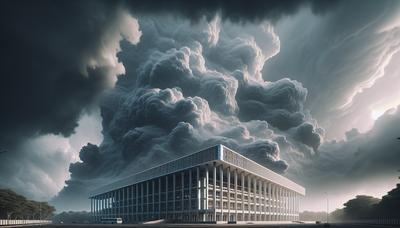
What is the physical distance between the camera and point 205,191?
114 metres

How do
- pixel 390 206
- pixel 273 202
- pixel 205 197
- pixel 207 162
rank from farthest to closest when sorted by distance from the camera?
1. pixel 273 202
2. pixel 390 206
3. pixel 205 197
4. pixel 207 162

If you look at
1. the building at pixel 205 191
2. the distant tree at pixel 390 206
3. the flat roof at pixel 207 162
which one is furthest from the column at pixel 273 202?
the distant tree at pixel 390 206

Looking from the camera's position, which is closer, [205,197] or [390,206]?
[205,197]

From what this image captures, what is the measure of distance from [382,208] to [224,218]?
6270cm

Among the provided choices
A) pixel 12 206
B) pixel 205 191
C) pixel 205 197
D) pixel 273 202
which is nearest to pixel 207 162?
pixel 205 191

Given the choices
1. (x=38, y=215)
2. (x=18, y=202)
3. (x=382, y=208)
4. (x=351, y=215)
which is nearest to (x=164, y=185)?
(x=18, y=202)

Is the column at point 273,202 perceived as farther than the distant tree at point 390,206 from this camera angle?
Yes

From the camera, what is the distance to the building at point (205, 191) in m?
114

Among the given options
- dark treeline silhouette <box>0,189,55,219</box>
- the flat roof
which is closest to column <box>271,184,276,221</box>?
the flat roof

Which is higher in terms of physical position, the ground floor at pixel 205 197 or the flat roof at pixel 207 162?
the flat roof at pixel 207 162

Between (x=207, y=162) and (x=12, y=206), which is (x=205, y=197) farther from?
(x=12, y=206)

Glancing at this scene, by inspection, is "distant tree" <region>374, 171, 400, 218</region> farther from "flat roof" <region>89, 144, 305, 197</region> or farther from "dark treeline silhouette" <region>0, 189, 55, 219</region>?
"dark treeline silhouette" <region>0, 189, 55, 219</region>

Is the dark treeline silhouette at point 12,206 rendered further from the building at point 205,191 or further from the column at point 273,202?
the column at point 273,202

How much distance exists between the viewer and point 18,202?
12581 centimetres
